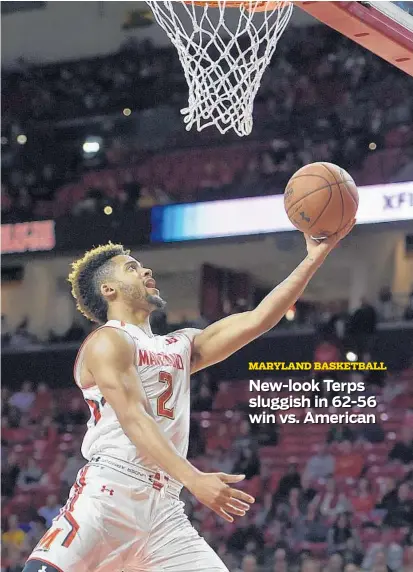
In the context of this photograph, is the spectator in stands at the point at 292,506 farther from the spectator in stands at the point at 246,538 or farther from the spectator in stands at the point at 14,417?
the spectator in stands at the point at 14,417

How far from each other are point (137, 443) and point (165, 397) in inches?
12.6

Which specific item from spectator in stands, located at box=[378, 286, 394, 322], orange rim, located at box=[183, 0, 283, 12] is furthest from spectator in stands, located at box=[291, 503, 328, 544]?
orange rim, located at box=[183, 0, 283, 12]

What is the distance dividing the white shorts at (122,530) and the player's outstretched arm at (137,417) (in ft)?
0.72

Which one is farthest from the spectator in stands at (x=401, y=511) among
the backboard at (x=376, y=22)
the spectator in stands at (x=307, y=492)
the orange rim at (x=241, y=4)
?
the orange rim at (x=241, y=4)

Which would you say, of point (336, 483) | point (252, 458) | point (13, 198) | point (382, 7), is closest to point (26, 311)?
point (13, 198)

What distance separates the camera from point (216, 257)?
1312 centimetres

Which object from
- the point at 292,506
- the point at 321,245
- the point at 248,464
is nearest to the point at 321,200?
the point at 321,245

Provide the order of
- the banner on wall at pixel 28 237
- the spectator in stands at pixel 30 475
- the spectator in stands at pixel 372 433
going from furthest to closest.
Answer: the banner on wall at pixel 28 237 < the spectator in stands at pixel 30 475 < the spectator in stands at pixel 372 433

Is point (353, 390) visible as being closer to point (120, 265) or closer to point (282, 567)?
point (282, 567)

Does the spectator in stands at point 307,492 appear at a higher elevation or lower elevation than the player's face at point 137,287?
lower

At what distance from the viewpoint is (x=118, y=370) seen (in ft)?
12.3

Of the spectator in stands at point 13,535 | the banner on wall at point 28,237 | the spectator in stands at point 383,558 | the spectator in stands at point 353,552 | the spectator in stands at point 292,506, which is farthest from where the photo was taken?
the banner on wall at point 28,237

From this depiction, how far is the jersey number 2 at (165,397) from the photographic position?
12.7 ft

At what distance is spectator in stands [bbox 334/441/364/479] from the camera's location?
1055 cm
